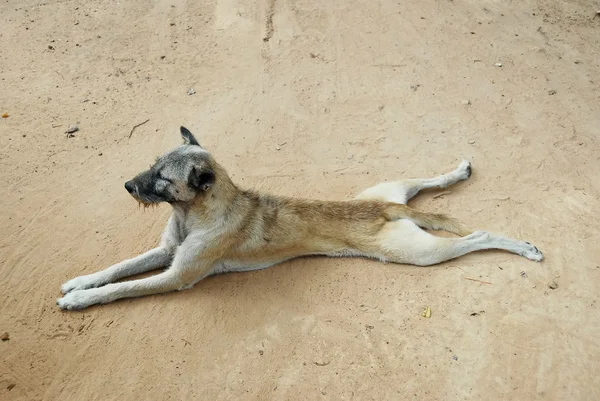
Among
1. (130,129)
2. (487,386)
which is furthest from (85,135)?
(487,386)

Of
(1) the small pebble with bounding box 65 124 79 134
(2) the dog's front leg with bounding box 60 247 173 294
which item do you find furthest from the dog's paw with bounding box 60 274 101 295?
(1) the small pebble with bounding box 65 124 79 134

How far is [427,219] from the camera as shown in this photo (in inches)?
249

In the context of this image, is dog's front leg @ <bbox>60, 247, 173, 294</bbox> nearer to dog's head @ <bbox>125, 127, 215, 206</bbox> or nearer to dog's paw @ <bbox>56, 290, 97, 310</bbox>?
dog's paw @ <bbox>56, 290, 97, 310</bbox>

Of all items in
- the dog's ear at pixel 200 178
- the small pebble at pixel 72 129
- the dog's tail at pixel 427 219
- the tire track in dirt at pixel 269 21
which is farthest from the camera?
the tire track in dirt at pixel 269 21

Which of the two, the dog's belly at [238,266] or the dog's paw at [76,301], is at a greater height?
the dog's paw at [76,301]

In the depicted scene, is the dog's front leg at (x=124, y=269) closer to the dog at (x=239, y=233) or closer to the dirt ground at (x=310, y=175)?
the dog at (x=239, y=233)

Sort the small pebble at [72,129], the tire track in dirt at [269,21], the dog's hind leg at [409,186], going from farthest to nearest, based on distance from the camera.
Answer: the tire track in dirt at [269,21] < the small pebble at [72,129] < the dog's hind leg at [409,186]

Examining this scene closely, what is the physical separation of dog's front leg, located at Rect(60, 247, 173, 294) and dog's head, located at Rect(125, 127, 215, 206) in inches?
31.2

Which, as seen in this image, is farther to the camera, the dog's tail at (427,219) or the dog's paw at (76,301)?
the dog's tail at (427,219)

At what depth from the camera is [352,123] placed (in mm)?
8227

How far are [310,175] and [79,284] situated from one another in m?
3.51

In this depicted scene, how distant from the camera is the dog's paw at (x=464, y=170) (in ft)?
23.7

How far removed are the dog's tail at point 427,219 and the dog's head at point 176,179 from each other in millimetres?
2380

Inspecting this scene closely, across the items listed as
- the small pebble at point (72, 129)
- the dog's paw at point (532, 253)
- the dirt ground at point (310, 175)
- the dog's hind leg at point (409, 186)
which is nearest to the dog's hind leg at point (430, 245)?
the dog's paw at point (532, 253)
